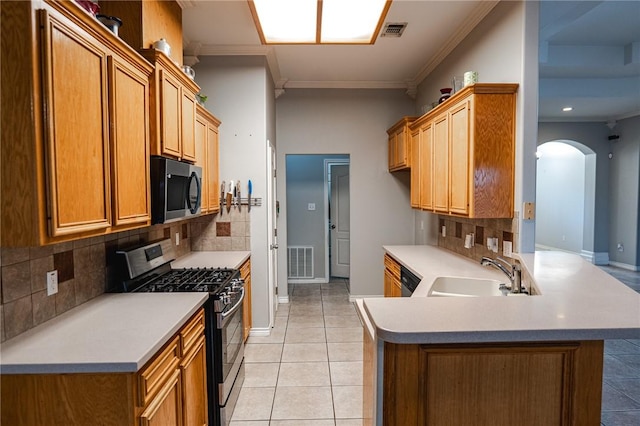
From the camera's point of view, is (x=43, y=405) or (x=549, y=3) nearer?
(x=43, y=405)

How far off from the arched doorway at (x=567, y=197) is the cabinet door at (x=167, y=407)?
8224 mm

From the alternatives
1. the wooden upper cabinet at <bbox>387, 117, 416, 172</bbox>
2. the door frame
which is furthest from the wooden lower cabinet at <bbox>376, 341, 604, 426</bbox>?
the door frame

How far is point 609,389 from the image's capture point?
9.12 feet

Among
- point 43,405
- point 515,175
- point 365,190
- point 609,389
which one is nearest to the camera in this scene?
→ point 43,405

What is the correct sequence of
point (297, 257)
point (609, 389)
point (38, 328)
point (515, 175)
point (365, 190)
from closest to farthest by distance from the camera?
point (38, 328) < point (515, 175) < point (609, 389) < point (365, 190) < point (297, 257)

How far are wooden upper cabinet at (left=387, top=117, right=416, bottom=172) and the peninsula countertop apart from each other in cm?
237

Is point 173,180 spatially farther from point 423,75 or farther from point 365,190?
point 423,75

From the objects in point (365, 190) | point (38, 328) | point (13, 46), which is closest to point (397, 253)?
point (365, 190)

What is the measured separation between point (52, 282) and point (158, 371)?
2.31ft

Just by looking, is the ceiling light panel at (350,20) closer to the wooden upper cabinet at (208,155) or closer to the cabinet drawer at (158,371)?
the wooden upper cabinet at (208,155)

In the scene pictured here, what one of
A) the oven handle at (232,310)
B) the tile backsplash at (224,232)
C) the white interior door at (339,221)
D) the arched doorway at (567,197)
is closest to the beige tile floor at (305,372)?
the oven handle at (232,310)

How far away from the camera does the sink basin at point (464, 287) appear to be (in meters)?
2.56

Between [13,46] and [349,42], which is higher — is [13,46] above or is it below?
below

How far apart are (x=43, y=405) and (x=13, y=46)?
1.29 metres
